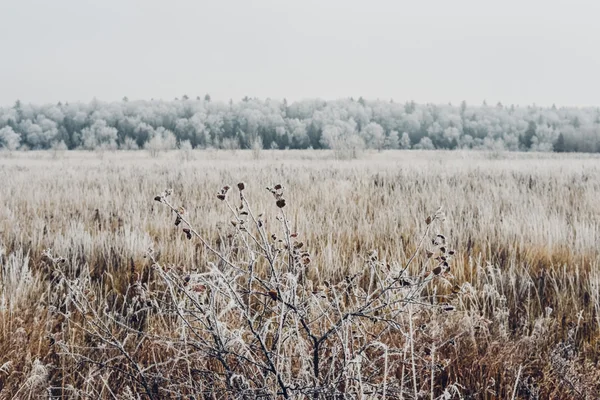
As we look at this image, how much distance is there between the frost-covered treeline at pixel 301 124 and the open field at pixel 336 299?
66.0 meters

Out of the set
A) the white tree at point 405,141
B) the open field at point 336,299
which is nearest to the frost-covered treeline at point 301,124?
the white tree at point 405,141

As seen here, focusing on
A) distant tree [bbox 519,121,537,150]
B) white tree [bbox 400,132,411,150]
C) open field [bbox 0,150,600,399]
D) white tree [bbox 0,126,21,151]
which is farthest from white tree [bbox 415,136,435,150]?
open field [bbox 0,150,600,399]

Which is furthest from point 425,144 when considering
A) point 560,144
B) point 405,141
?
point 560,144

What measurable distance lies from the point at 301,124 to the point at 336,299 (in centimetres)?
8373

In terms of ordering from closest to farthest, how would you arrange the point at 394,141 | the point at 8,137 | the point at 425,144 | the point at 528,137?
1. the point at 8,137
2. the point at 528,137
3. the point at 394,141
4. the point at 425,144

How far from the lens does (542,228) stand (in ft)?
12.2

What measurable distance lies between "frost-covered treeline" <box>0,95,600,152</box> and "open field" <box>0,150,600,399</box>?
66.0 metres

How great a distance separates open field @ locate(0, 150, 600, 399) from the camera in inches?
60.5

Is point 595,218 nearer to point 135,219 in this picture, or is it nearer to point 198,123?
point 135,219

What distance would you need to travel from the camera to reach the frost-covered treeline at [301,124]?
76.2 m

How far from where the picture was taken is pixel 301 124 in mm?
83688

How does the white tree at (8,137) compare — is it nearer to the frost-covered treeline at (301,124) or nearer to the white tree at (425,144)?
the frost-covered treeline at (301,124)

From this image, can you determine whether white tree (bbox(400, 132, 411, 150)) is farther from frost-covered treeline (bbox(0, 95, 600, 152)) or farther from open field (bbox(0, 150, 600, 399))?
open field (bbox(0, 150, 600, 399))

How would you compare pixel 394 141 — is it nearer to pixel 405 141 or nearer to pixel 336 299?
pixel 405 141
